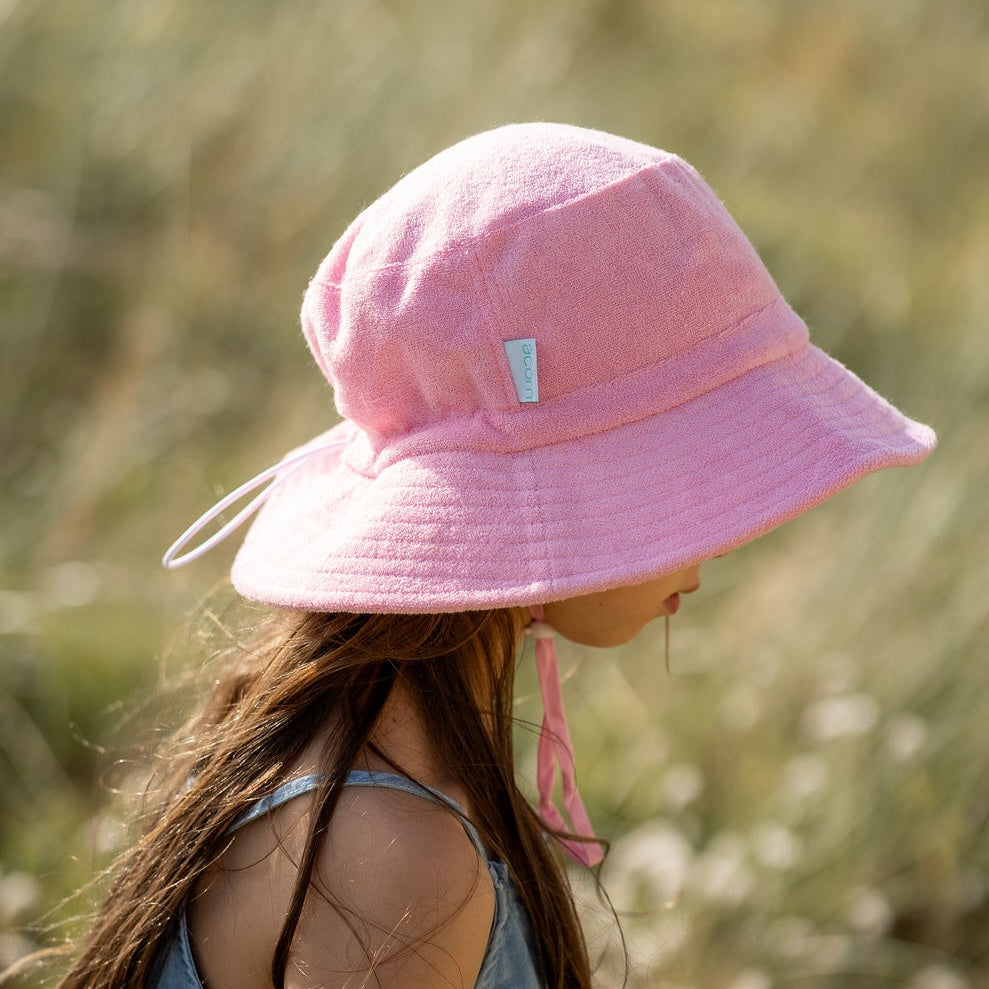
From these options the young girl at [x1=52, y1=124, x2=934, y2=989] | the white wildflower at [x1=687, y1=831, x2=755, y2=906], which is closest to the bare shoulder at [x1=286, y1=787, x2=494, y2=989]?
the young girl at [x1=52, y1=124, x2=934, y2=989]

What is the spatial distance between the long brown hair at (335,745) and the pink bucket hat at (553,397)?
13 centimetres

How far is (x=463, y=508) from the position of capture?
128 centimetres

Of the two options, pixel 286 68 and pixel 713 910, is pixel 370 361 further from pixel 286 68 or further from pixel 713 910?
pixel 286 68

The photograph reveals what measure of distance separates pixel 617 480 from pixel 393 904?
501 millimetres

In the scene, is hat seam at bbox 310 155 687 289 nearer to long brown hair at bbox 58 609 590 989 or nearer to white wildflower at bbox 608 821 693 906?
long brown hair at bbox 58 609 590 989

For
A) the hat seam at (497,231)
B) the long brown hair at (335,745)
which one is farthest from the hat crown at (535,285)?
the long brown hair at (335,745)

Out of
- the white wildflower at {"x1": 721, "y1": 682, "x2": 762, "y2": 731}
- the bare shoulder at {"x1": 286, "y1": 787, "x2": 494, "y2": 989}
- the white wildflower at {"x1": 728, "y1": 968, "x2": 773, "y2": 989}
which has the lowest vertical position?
the white wildflower at {"x1": 728, "y1": 968, "x2": 773, "y2": 989}

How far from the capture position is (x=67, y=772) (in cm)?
261

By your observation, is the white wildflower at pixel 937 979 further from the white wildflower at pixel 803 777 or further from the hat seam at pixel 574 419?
the hat seam at pixel 574 419

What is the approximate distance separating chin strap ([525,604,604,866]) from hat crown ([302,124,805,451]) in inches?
19.9

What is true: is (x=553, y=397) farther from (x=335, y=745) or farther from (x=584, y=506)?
(x=335, y=745)

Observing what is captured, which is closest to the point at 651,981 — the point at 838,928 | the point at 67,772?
the point at 838,928

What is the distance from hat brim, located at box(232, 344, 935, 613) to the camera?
125 centimetres

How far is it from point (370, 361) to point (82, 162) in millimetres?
2964
